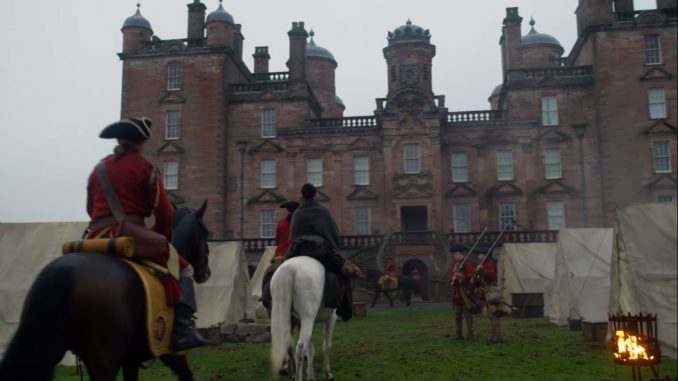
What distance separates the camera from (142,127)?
6.25 meters

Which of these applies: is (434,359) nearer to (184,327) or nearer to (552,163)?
(184,327)

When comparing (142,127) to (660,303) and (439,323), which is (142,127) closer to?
(660,303)

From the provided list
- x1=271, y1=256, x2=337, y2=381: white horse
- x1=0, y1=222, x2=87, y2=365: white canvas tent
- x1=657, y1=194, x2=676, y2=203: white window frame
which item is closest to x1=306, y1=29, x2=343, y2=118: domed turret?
x1=0, y1=222, x2=87, y2=365: white canvas tent

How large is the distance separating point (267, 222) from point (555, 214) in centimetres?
1912

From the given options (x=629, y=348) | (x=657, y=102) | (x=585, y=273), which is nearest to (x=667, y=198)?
(x=629, y=348)

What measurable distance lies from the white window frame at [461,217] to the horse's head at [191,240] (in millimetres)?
35735

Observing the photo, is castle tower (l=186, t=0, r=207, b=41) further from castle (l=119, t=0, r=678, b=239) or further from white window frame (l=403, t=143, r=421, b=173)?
white window frame (l=403, t=143, r=421, b=173)

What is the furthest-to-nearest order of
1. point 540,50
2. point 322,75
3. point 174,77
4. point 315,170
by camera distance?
1. point 322,75
2. point 540,50
3. point 174,77
4. point 315,170

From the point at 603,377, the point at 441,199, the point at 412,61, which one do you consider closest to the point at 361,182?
the point at 441,199

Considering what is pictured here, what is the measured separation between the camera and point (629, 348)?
723 cm

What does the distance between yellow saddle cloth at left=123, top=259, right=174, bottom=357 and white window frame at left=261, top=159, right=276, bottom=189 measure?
37.7 metres

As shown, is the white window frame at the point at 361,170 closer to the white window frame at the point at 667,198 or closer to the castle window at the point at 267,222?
the castle window at the point at 267,222

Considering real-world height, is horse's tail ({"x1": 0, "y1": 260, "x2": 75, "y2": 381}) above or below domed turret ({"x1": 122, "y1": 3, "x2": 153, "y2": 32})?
below

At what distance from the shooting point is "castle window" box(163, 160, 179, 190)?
1689 inches
